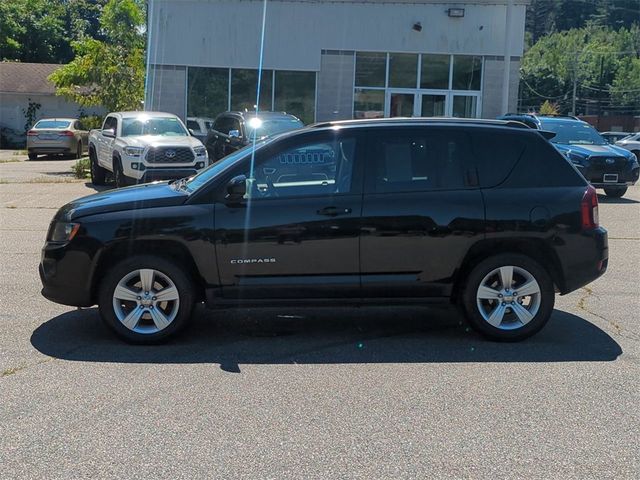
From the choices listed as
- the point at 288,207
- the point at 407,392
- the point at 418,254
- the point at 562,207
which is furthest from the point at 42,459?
the point at 562,207

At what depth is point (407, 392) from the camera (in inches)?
200

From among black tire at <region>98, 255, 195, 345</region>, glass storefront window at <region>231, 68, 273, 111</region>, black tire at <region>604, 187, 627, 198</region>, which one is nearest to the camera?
black tire at <region>98, 255, 195, 345</region>

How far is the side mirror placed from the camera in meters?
5.94

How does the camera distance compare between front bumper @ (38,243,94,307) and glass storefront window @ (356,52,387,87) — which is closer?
front bumper @ (38,243,94,307)

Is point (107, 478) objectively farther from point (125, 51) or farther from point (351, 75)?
point (351, 75)

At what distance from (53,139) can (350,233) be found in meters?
24.1

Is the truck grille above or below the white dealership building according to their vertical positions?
below

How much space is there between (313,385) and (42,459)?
1.90 m

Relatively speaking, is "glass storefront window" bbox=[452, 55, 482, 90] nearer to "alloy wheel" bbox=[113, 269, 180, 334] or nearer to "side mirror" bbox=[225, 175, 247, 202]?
"side mirror" bbox=[225, 175, 247, 202]

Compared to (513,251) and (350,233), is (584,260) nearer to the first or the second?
(513,251)

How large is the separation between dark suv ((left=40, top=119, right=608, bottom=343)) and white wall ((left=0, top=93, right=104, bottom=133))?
35.1 metres

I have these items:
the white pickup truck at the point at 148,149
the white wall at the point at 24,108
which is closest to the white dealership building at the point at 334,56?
the white pickup truck at the point at 148,149

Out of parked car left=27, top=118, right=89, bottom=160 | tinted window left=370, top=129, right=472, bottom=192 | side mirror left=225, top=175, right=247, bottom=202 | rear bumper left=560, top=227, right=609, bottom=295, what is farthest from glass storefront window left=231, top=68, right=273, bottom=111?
rear bumper left=560, top=227, right=609, bottom=295

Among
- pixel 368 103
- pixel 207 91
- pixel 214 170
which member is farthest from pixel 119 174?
pixel 368 103
